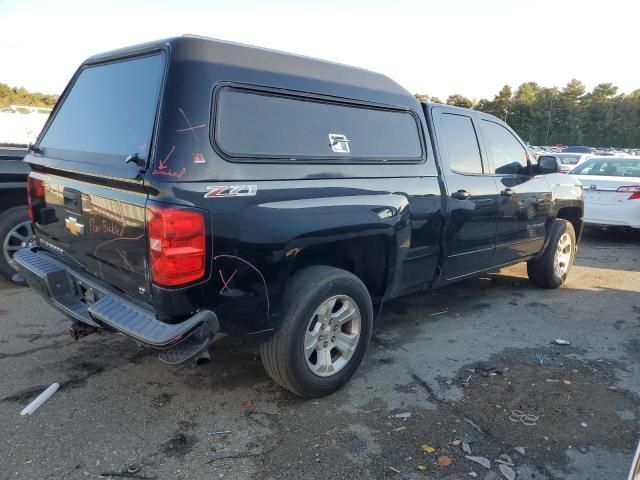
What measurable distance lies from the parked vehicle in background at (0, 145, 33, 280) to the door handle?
428cm

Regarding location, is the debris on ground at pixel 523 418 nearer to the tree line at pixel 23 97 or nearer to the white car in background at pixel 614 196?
the white car in background at pixel 614 196

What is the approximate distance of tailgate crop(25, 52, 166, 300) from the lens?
8.98 ft

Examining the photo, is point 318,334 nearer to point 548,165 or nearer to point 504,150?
point 504,150

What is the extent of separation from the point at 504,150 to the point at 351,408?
3.10m

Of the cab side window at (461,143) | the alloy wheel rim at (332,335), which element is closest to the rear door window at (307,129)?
the cab side window at (461,143)

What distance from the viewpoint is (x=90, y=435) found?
9.35ft

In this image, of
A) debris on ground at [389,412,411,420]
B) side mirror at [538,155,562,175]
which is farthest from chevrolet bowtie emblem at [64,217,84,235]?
side mirror at [538,155,562,175]

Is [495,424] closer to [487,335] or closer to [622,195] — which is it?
[487,335]

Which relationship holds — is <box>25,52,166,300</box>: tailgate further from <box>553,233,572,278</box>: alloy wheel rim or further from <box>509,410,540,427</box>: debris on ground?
<box>553,233,572,278</box>: alloy wheel rim

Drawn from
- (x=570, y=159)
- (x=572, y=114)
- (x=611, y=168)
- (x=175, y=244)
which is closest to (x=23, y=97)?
(x=570, y=159)

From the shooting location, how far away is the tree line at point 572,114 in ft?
193

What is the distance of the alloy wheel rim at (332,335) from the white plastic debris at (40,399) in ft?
5.34

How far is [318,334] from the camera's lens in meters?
3.22

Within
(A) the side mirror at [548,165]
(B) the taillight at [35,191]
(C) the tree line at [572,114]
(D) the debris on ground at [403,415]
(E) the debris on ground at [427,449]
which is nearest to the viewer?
(E) the debris on ground at [427,449]
